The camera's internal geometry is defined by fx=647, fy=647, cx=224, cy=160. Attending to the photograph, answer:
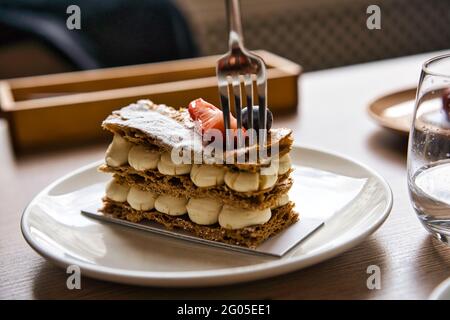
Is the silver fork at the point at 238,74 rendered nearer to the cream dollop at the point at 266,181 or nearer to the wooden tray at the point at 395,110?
Answer: the cream dollop at the point at 266,181

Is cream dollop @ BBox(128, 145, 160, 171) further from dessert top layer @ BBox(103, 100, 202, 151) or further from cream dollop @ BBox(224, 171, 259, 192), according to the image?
cream dollop @ BBox(224, 171, 259, 192)

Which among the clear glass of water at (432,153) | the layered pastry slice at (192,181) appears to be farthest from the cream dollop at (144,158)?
the clear glass of water at (432,153)

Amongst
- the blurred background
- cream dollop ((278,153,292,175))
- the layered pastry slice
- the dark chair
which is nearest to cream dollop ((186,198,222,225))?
the layered pastry slice

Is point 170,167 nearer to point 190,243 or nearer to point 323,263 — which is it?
point 190,243

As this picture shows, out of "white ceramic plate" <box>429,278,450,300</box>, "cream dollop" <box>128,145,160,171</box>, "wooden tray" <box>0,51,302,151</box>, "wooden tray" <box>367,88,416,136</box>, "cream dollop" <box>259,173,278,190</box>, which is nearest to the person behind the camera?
"white ceramic plate" <box>429,278,450,300</box>

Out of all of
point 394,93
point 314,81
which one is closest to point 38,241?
point 394,93

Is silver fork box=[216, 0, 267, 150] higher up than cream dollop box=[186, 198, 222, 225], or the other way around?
silver fork box=[216, 0, 267, 150]

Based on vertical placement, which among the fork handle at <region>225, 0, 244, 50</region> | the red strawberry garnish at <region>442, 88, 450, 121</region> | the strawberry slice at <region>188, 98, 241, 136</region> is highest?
the fork handle at <region>225, 0, 244, 50</region>

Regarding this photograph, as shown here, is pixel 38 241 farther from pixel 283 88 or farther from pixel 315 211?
pixel 283 88
